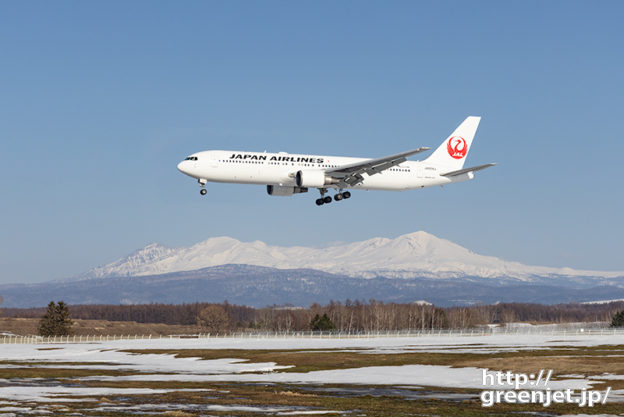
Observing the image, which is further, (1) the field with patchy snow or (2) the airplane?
(2) the airplane

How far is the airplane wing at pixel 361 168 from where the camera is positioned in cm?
7194

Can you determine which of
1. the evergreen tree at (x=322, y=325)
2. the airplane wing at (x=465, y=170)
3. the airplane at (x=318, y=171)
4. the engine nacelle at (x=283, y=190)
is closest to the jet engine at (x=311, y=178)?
the airplane at (x=318, y=171)

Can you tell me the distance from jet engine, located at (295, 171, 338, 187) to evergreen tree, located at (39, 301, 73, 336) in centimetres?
7585

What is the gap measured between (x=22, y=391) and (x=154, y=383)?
8.32 metres

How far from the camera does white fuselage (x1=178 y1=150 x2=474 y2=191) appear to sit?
7081cm

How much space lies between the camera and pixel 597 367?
56062 millimetres

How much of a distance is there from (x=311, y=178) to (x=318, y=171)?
1321 mm

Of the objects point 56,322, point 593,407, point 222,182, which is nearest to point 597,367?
point 593,407

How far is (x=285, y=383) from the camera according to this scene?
163 ft

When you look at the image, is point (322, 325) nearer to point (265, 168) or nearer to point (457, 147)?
point (457, 147)

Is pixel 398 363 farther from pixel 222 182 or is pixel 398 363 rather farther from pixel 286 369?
pixel 222 182

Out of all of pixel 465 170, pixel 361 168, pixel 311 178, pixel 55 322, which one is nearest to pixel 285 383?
pixel 311 178

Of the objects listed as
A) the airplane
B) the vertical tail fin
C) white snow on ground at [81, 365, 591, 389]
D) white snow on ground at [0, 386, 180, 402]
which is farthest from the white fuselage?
white snow on ground at [0, 386, 180, 402]

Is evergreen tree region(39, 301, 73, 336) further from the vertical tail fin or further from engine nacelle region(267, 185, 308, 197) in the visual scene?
the vertical tail fin
